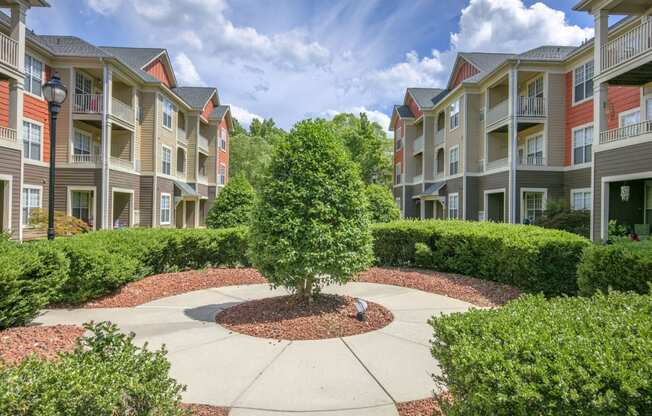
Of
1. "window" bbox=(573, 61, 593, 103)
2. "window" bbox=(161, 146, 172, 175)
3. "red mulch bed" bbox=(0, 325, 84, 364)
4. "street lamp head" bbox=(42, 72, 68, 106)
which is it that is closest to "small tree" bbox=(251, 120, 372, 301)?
"red mulch bed" bbox=(0, 325, 84, 364)

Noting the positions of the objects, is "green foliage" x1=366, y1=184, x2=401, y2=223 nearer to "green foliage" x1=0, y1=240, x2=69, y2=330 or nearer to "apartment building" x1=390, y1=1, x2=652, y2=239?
"apartment building" x1=390, y1=1, x2=652, y2=239

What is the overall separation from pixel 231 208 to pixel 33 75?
11.4m

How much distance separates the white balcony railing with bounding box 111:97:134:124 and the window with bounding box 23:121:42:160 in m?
3.43

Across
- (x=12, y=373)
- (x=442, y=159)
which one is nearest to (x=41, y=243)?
(x=12, y=373)

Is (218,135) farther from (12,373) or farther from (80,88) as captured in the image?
(12,373)

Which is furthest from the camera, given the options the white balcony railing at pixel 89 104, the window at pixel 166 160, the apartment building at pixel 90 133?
the window at pixel 166 160

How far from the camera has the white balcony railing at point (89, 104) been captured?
60.1 feet

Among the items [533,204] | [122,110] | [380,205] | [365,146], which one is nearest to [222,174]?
[365,146]

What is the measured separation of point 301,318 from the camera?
579 cm

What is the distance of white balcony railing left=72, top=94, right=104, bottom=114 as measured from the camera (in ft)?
60.1

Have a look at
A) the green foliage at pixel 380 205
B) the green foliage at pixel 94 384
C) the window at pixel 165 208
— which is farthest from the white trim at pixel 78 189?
the green foliage at pixel 94 384

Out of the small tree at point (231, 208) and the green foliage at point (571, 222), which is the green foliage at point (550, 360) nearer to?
the small tree at point (231, 208)

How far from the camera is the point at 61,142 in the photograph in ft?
59.5

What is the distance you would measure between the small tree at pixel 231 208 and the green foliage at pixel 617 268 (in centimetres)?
979
